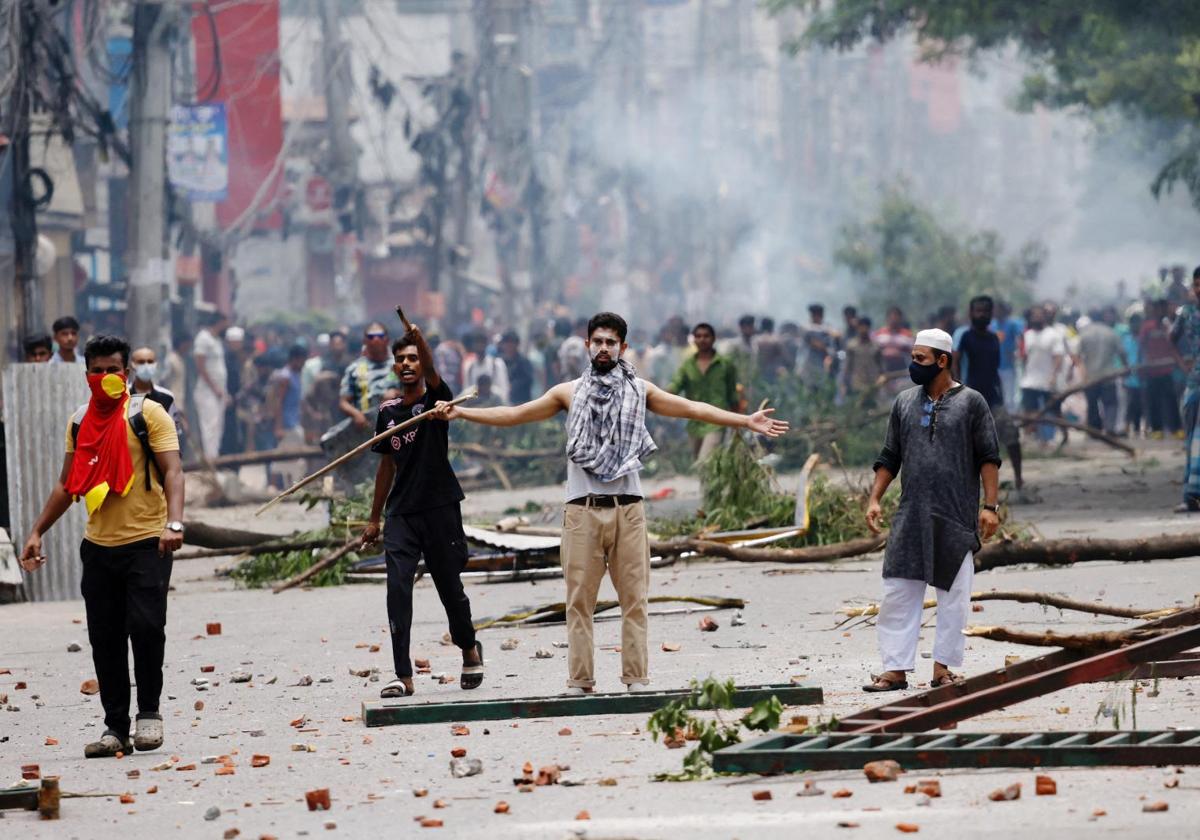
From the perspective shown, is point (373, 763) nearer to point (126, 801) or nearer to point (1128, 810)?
point (126, 801)

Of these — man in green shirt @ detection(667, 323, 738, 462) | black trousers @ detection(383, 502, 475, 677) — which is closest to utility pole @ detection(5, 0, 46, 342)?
man in green shirt @ detection(667, 323, 738, 462)

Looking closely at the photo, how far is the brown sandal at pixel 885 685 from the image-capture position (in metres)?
8.37

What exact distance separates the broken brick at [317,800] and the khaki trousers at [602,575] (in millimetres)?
2115

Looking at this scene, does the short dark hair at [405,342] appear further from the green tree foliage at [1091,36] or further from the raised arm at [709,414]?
the green tree foliage at [1091,36]

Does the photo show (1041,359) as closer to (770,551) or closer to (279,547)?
(770,551)

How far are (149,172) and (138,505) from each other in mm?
14502

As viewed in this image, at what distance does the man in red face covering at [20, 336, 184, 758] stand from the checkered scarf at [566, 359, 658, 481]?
5.33 ft

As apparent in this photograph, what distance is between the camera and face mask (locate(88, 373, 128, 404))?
8.07 meters

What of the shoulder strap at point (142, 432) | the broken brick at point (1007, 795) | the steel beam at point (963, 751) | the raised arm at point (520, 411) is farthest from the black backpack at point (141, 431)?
the broken brick at point (1007, 795)

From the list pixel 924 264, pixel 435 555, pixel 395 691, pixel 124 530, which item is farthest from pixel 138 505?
pixel 924 264

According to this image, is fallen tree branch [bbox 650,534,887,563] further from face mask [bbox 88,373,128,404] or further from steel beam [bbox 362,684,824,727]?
face mask [bbox 88,373,128,404]

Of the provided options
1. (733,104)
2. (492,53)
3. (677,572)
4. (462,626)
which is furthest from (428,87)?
(733,104)

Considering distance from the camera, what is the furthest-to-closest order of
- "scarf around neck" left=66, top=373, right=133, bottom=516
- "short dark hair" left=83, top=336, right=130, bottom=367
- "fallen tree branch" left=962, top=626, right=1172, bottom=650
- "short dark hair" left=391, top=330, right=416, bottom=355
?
"short dark hair" left=391, top=330, right=416, bottom=355
"short dark hair" left=83, top=336, right=130, bottom=367
"scarf around neck" left=66, top=373, right=133, bottom=516
"fallen tree branch" left=962, top=626, right=1172, bottom=650

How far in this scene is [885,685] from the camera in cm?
839
